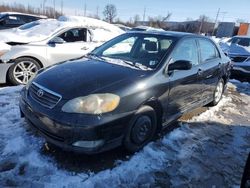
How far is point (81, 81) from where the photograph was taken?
11.4ft

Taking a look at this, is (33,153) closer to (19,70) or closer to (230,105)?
(19,70)

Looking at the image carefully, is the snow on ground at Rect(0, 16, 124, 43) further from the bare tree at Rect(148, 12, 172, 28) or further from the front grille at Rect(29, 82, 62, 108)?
the bare tree at Rect(148, 12, 172, 28)

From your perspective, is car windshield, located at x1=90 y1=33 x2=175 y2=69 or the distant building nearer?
car windshield, located at x1=90 y1=33 x2=175 y2=69

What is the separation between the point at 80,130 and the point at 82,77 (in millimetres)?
791

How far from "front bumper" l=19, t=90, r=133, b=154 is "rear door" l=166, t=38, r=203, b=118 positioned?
1.02 meters

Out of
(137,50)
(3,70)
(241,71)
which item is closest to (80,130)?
(137,50)

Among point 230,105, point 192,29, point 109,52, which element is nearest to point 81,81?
point 109,52

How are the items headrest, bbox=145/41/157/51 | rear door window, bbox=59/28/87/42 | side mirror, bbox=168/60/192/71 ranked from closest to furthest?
side mirror, bbox=168/60/192/71 < headrest, bbox=145/41/157/51 < rear door window, bbox=59/28/87/42

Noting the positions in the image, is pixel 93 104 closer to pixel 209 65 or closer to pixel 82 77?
pixel 82 77

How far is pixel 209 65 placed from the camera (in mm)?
5195

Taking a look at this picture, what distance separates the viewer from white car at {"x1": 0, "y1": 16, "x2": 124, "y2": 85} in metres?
6.00

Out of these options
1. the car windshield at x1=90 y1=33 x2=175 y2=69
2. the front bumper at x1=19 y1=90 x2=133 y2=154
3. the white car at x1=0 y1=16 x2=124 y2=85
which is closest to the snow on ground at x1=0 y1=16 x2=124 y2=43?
the white car at x1=0 y1=16 x2=124 y2=85

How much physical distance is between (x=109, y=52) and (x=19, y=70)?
2.47 m

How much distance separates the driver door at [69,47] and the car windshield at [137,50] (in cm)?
197
